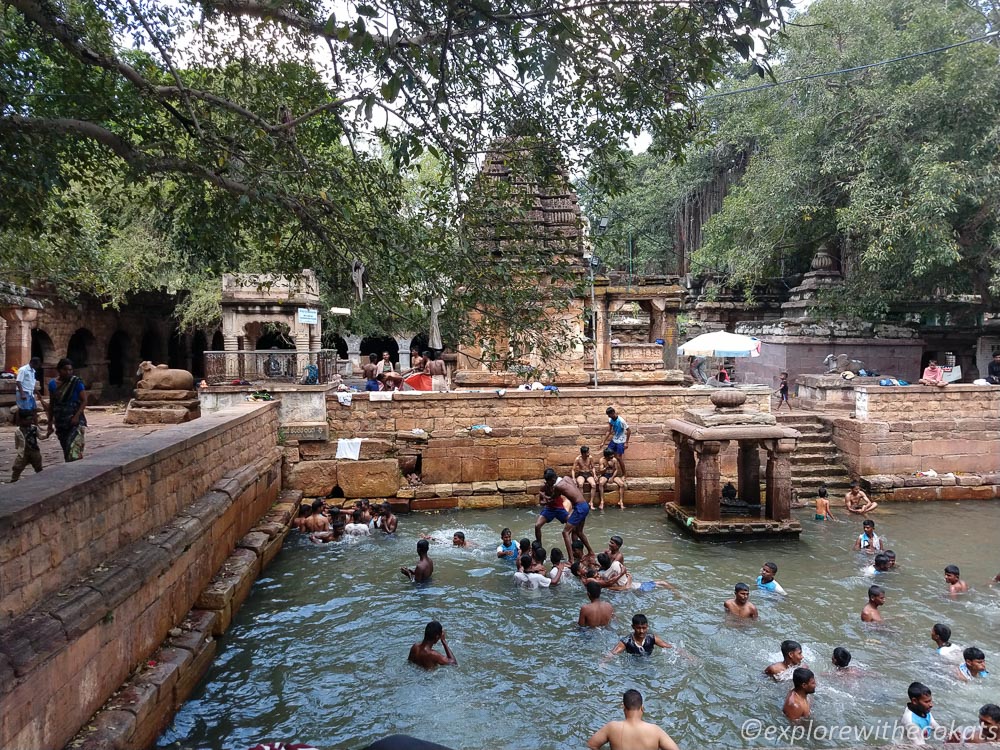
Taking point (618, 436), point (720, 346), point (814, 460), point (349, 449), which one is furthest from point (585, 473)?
point (720, 346)

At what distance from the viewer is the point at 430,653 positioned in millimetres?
6270

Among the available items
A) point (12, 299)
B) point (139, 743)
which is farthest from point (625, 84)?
point (12, 299)

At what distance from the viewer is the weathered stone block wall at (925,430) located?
44.2 feet

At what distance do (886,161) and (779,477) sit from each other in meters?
12.4

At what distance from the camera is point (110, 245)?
17969 millimetres

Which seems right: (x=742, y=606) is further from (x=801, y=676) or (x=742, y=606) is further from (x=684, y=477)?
(x=684, y=477)

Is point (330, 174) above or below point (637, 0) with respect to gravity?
below

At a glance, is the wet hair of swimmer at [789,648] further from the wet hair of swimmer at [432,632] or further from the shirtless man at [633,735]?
the wet hair of swimmer at [432,632]

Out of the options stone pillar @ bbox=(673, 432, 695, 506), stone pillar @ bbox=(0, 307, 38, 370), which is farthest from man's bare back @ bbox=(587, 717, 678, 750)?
stone pillar @ bbox=(0, 307, 38, 370)

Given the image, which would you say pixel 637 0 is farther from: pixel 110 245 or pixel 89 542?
pixel 110 245

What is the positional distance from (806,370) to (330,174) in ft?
61.6

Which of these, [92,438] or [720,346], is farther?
[720,346]

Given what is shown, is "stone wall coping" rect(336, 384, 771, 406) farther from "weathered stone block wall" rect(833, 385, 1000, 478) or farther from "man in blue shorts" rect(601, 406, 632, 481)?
"weathered stone block wall" rect(833, 385, 1000, 478)

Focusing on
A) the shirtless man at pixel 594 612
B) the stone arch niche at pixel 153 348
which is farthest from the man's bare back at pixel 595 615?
the stone arch niche at pixel 153 348
